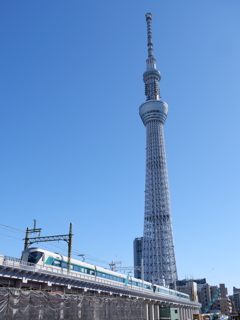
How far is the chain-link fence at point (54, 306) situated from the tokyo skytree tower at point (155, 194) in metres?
84.7

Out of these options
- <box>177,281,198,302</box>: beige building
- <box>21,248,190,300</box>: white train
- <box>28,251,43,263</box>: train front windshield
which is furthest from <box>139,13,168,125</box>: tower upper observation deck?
<box>28,251,43,263</box>: train front windshield

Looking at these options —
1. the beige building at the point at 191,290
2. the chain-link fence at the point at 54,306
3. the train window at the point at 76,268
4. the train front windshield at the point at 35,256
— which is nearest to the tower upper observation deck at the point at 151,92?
the beige building at the point at 191,290

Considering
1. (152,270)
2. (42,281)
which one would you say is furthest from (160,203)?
(42,281)

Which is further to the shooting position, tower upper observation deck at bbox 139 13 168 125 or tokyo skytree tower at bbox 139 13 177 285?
tower upper observation deck at bbox 139 13 168 125

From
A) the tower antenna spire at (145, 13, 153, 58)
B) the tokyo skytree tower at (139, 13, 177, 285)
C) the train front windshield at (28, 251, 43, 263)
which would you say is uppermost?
the tower antenna spire at (145, 13, 153, 58)

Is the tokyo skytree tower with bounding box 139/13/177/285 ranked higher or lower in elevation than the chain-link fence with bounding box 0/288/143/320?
higher

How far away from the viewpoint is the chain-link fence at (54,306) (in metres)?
23.3

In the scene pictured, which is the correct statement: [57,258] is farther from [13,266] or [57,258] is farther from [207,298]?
[207,298]

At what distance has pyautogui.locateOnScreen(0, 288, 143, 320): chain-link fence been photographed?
23.3 meters

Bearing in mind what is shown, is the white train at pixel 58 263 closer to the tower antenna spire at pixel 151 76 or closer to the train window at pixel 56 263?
the train window at pixel 56 263

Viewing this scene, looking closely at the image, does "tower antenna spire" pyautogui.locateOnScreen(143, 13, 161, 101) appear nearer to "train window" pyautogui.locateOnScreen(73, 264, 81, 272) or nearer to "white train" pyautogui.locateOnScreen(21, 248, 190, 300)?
"white train" pyautogui.locateOnScreen(21, 248, 190, 300)

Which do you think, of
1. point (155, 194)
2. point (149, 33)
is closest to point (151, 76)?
point (149, 33)

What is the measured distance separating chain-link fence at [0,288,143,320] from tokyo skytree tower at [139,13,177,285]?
278 ft

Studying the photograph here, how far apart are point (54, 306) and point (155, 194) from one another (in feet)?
374
